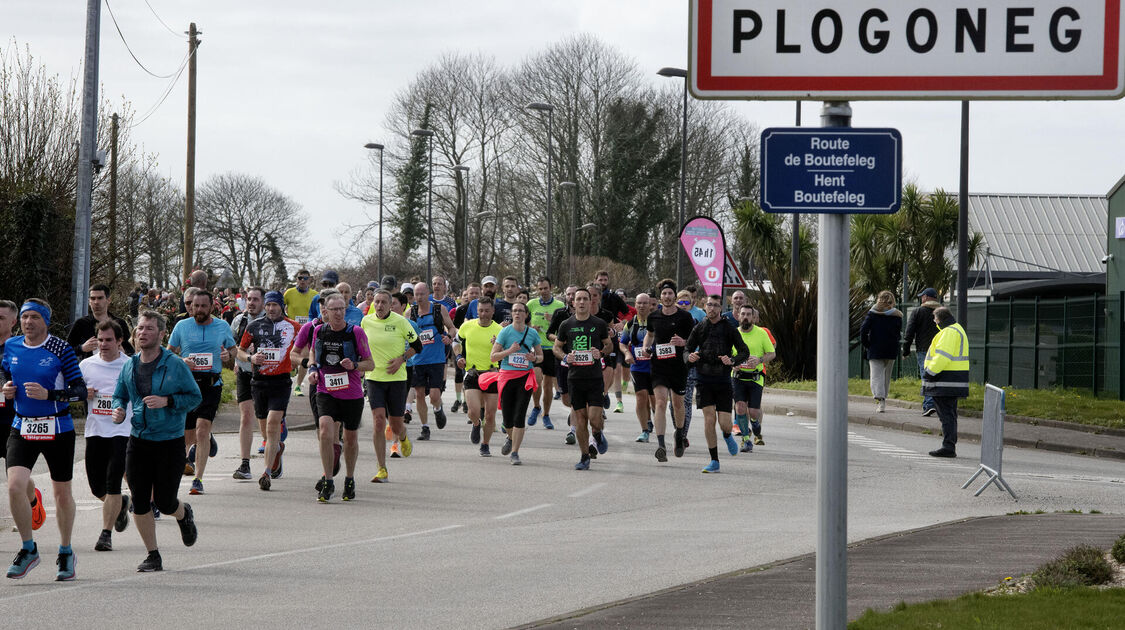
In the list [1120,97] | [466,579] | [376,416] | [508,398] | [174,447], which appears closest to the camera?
[1120,97]

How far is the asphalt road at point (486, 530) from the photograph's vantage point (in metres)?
7.69

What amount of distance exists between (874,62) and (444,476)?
11036mm

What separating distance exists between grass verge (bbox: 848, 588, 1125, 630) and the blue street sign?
3.02 m

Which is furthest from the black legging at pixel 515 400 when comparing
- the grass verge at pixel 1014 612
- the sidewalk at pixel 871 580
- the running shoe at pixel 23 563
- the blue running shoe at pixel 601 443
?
the grass verge at pixel 1014 612

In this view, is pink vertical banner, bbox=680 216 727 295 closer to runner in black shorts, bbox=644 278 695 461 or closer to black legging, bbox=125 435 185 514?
runner in black shorts, bbox=644 278 695 461

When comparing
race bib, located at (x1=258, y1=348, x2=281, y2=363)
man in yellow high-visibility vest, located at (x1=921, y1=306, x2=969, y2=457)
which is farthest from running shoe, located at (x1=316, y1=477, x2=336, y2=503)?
man in yellow high-visibility vest, located at (x1=921, y1=306, x2=969, y2=457)

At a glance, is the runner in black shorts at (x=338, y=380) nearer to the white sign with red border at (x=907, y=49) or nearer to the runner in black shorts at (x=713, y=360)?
the runner in black shorts at (x=713, y=360)

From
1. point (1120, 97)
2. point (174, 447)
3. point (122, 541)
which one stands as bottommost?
point (122, 541)

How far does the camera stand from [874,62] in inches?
145

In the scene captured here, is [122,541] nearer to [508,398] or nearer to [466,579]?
[466,579]

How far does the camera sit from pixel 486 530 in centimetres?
1066

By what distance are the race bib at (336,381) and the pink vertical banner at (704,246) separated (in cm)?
973

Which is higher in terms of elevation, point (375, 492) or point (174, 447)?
point (174, 447)

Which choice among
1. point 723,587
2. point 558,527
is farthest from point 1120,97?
point 558,527
